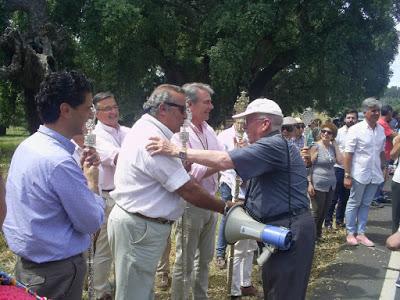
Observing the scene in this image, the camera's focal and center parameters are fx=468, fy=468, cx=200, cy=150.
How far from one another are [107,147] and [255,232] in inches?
88.3

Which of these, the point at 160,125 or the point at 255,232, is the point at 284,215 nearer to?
the point at 255,232

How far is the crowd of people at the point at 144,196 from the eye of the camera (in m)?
2.36

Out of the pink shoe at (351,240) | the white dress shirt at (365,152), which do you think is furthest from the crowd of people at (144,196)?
the pink shoe at (351,240)

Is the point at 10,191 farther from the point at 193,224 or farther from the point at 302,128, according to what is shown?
the point at 302,128

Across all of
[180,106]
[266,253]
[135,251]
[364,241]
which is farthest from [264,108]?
[364,241]

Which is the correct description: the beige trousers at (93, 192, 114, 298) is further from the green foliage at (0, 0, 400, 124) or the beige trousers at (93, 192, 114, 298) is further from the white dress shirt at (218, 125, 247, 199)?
the green foliage at (0, 0, 400, 124)

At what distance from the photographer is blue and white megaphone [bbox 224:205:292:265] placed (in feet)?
9.48

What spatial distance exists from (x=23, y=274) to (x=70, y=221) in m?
0.37

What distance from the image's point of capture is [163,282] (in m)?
5.04

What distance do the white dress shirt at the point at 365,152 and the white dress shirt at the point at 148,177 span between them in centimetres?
413

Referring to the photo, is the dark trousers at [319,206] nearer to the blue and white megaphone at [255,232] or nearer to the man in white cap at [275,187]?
the man in white cap at [275,187]

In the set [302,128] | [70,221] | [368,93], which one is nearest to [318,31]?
[368,93]

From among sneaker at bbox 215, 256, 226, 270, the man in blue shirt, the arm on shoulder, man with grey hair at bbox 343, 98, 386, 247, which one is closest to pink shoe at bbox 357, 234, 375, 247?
man with grey hair at bbox 343, 98, 386, 247

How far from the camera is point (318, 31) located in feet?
56.9
